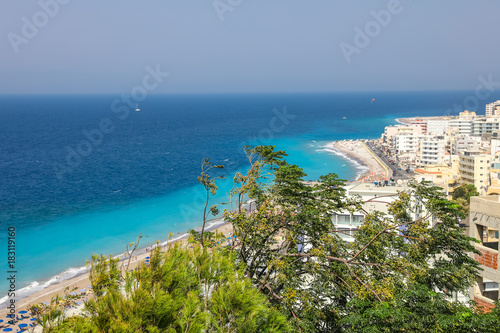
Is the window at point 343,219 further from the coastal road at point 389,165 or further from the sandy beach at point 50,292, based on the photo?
the coastal road at point 389,165

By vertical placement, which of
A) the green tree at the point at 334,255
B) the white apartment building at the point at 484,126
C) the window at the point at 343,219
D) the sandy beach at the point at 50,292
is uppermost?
the white apartment building at the point at 484,126

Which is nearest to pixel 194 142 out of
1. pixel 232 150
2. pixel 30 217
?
pixel 232 150

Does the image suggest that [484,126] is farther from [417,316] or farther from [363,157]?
[417,316]

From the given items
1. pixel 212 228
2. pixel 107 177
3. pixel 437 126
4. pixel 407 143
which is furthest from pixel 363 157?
pixel 212 228

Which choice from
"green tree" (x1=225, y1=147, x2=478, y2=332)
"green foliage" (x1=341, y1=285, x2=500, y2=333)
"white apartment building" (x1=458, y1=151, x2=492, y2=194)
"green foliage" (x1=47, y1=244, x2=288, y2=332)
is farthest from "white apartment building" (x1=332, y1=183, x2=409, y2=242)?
"white apartment building" (x1=458, y1=151, x2=492, y2=194)

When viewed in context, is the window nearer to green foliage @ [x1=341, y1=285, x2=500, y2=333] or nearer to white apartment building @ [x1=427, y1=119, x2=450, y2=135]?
green foliage @ [x1=341, y1=285, x2=500, y2=333]

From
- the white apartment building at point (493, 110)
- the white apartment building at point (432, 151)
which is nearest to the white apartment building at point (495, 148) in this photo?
the white apartment building at point (432, 151)

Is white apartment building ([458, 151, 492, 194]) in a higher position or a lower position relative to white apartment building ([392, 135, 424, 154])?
lower
